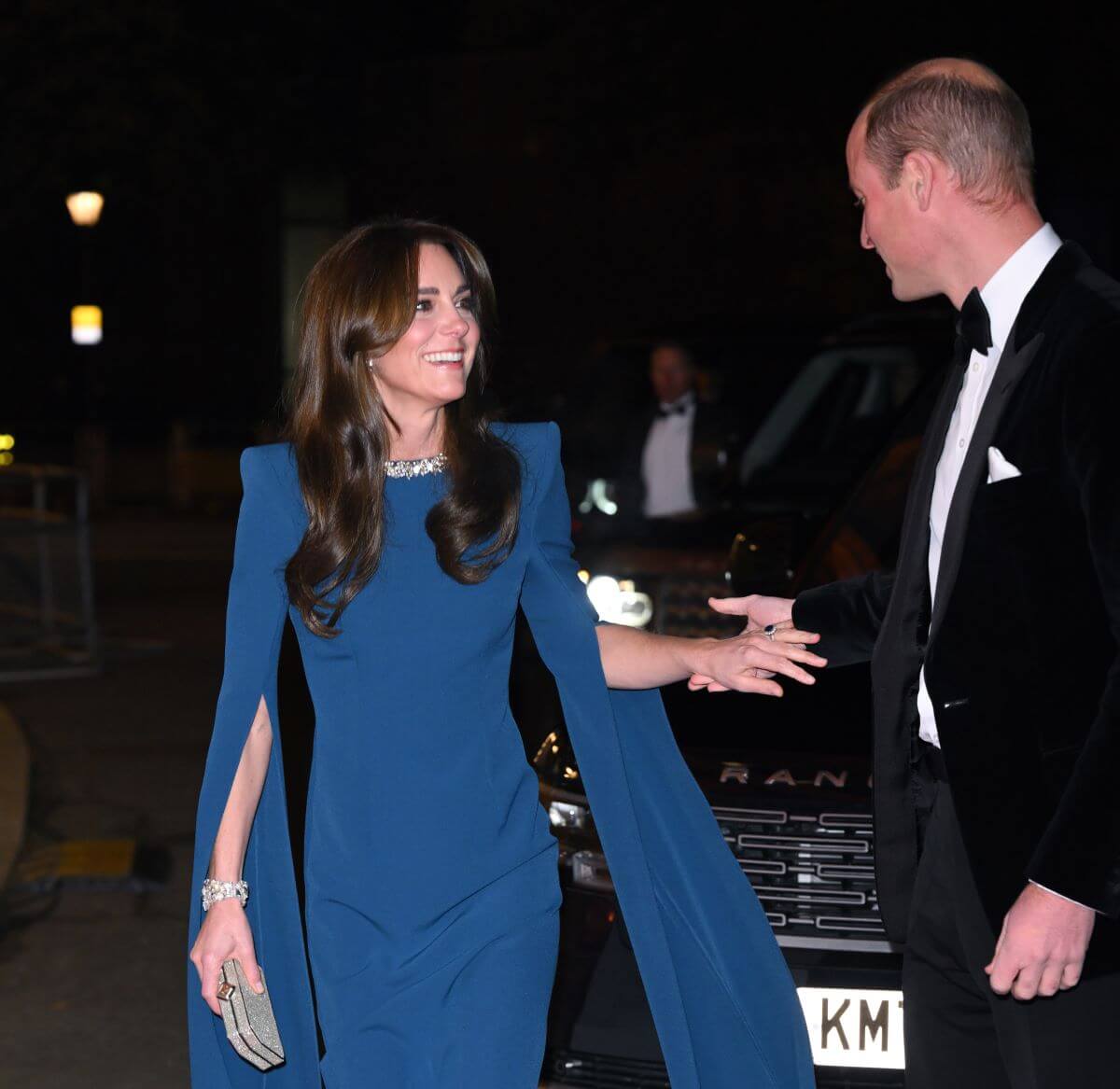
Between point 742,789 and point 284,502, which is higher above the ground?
point 284,502

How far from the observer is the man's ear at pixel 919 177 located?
2691 millimetres

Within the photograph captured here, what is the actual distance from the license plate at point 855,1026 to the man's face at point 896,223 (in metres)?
1.45

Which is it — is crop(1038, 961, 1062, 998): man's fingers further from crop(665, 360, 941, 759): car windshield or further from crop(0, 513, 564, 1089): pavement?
crop(0, 513, 564, 1089): pavement

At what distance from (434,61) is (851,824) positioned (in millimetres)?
24410

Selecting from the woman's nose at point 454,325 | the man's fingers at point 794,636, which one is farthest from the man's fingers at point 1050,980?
the woman's nose at point 454,325

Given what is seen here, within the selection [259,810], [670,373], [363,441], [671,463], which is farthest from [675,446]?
[259,810]

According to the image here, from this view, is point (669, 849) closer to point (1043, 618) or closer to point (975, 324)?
point (1043, 618)

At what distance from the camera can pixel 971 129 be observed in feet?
8.73

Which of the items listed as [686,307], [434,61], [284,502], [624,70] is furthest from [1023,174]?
[434,61]

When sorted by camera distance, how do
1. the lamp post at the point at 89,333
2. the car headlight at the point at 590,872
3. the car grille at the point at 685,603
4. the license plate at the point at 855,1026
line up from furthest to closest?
1. the lamp post at the point at 89,333
2. the car grille at the point at 685,603
3. the car headlight at the point at 590,872
4. the license plate at the point at 855,1026

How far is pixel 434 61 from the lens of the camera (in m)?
27.0

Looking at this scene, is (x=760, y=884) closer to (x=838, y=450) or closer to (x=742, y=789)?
(x=742, y=789)

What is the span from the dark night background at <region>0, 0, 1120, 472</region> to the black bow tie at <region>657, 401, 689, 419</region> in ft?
1.04

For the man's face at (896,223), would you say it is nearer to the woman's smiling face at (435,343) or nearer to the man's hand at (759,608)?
the woman's smiling face at (435,343)
